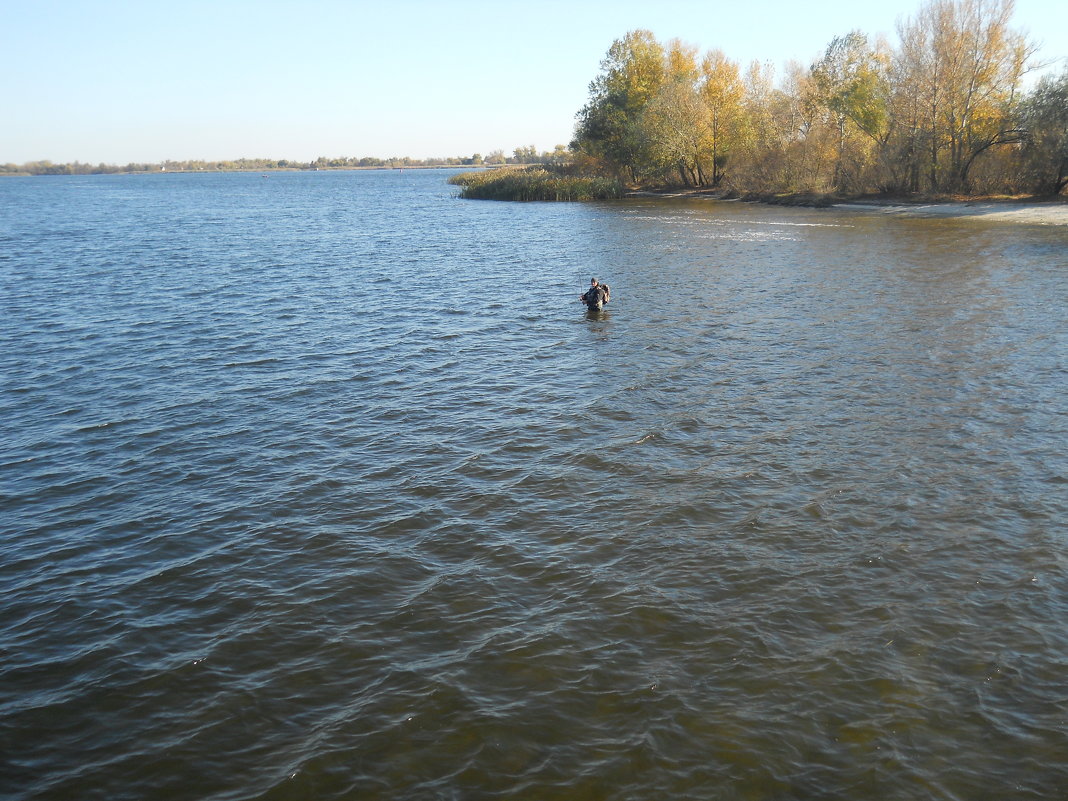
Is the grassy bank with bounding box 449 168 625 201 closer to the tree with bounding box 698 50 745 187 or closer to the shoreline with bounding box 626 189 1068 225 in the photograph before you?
the tree with bounding box 698 50 745 187

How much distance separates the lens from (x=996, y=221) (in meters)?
56.1

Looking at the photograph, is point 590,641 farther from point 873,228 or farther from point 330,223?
point 330,223

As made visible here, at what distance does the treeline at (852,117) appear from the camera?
63.6m

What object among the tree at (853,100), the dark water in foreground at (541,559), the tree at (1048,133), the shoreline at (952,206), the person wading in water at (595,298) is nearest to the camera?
the dark water in foreground at (541,559)

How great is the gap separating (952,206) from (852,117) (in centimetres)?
1764

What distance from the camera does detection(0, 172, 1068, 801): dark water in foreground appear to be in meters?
8.56

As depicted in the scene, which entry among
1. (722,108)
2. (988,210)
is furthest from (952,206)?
(722,108)

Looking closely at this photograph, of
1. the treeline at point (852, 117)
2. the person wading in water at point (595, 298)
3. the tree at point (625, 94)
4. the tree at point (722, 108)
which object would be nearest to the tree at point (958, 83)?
the treeline at point (852, 117)

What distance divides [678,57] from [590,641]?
103 m

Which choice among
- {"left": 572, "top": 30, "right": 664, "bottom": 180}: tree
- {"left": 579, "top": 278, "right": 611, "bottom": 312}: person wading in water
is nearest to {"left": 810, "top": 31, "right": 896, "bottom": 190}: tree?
{"left": 572, "top": 30, "right": 664, "bottom": 180}: tree

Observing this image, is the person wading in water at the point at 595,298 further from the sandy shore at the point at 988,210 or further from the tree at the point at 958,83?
the tree at the point at 958,83

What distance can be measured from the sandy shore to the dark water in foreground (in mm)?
32112

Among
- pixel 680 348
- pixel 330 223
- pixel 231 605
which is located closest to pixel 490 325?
pixel 680 348

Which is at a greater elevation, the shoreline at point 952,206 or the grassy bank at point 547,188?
the grassy bank at point 547,188
